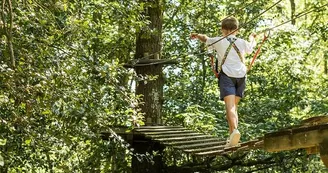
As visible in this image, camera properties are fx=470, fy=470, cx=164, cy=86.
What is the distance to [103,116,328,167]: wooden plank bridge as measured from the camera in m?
2.38

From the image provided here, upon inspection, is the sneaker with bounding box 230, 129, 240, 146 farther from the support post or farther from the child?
the support post

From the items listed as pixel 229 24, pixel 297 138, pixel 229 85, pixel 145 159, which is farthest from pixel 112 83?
pixel 145 159

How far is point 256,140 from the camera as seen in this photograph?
3006mm

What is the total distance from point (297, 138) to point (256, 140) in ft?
1.85

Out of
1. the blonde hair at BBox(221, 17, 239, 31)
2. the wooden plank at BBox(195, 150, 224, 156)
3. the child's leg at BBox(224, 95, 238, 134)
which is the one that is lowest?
the wooden plank at BBox(195, 150, 224, 156)

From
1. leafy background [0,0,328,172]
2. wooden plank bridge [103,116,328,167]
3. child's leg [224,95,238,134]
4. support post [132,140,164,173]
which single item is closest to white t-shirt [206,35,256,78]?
child's leg [224,95,238,134]

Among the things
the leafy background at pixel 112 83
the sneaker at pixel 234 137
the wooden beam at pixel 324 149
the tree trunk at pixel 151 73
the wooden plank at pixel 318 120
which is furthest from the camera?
the tree trunk at pixel 151 73

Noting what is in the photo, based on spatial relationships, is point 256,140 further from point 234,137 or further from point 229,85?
point 229,85

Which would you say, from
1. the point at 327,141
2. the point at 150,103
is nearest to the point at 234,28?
the point at 327,141

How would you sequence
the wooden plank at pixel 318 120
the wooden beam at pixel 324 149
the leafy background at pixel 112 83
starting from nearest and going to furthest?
the wooden beam at pixel 324 149, the wooden plank at pixel 318 120, the leafy background at pixel 112 83

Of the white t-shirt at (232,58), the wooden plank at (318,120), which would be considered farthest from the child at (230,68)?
the wooden plank at (318,120)

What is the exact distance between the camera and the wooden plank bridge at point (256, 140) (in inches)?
93.9

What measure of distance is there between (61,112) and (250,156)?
3442mm

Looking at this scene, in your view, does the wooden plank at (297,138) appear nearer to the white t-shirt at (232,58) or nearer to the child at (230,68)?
the child at (230,68)
